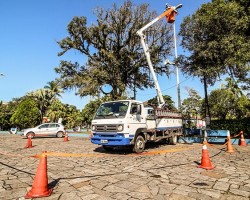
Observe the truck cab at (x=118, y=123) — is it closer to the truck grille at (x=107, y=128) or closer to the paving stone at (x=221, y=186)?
the truck grille at (x=107, y=128)

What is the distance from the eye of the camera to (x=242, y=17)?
1284 centimetres

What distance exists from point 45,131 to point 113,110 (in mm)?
14973

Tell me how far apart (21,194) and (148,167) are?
393cm

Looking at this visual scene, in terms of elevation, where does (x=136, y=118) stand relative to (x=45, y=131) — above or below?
above

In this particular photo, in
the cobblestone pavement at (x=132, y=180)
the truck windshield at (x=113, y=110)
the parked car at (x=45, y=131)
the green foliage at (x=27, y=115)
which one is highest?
the green foliage at (x=27, y=115)

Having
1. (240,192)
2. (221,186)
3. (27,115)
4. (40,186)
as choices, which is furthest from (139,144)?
(27,115)

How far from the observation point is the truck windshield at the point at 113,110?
1045 cm

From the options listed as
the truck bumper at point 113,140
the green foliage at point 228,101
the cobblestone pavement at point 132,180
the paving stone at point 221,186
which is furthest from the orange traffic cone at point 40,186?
the green foliage at point 228,101

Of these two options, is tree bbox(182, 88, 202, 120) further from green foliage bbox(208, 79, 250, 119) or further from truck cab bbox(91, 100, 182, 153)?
truck cab bbox(91, 100, 182, 153)

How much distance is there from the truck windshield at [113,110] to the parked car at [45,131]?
46.8 ft

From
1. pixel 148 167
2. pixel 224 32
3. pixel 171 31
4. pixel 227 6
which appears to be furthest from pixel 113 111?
pixel 171 31

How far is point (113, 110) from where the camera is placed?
1080cm

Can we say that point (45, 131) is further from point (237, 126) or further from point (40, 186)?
point (40, 186)

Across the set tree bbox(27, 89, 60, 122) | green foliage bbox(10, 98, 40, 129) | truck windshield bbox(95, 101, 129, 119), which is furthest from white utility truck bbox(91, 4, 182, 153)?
tree bbox(27, 89, 60, 122)
